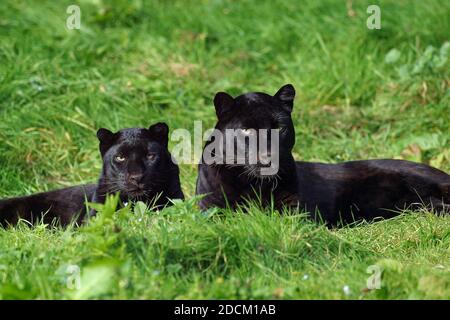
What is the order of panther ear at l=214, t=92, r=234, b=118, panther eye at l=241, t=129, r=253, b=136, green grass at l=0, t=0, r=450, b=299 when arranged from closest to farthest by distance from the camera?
green grass at l=0, t=0, r=450, b=299 → panther eye at l=241, t=129, r=253, b=136 → panther ear at l=214, t=92, r=234, b=118

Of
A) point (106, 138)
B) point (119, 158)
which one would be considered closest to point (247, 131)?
point (119, 158)

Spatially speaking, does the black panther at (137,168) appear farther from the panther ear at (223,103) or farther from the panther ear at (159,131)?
the panther ear at (223,103)

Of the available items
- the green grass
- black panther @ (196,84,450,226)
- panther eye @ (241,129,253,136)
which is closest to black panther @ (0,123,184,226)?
black panther @ (196,84,450,226)

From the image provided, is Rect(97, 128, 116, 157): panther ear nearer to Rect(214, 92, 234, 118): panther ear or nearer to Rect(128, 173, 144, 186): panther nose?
Rect(128, 173, 144, 186): panther nose

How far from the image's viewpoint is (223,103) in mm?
6438

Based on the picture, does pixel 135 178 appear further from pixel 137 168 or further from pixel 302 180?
pixel 302 180

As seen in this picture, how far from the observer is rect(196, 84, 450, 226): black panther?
6.39 meters

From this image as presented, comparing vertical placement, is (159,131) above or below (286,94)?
below

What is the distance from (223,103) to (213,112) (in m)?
2.43

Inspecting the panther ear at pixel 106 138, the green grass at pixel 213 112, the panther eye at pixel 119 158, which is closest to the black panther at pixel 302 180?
the green grass at pixel 213 112

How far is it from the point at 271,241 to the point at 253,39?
4660mm

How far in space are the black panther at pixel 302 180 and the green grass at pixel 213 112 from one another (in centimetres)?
41
